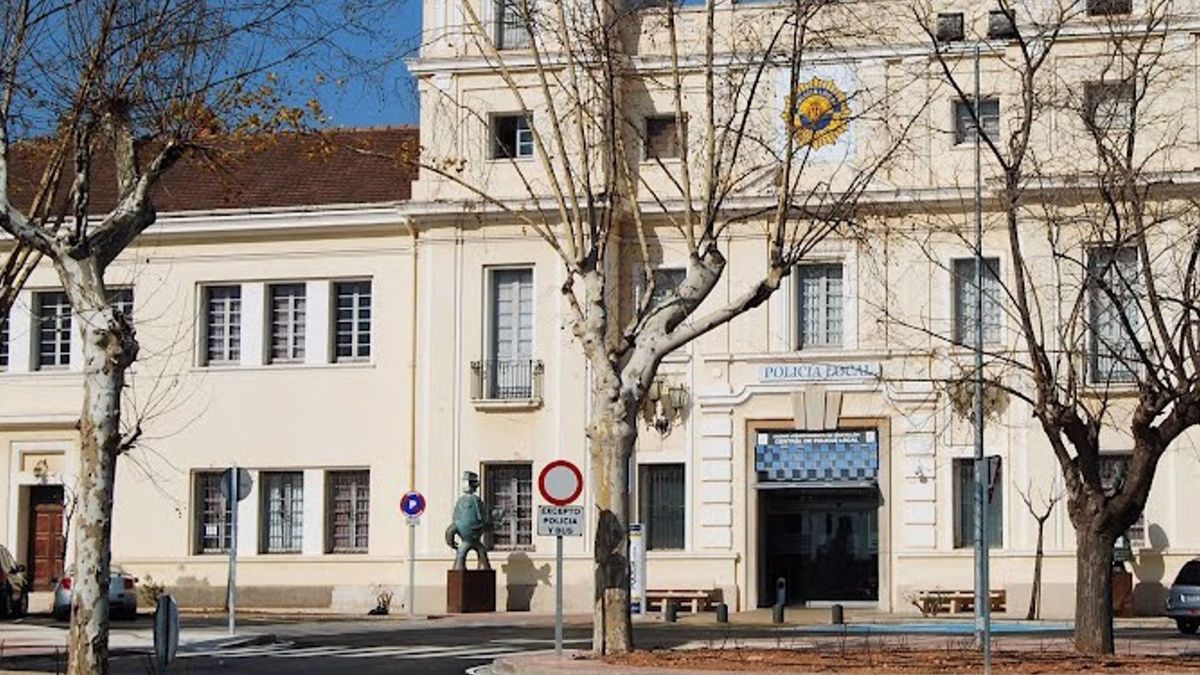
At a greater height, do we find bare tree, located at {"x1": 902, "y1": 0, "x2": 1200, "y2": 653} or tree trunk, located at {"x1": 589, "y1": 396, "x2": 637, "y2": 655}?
bare tree, located at {"x1": 902, "y1": 0, "x2": 1200, "y2": 653}

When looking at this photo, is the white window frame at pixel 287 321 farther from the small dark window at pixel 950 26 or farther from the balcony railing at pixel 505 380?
the small dark window at pixel 950 26

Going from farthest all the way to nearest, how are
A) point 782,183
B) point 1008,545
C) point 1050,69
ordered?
1. point 1008,545
2. point 1050,69
3. point 782,183

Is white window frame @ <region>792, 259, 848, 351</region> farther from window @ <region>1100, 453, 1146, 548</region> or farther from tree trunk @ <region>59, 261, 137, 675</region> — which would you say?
tree trunk @ <region>59, 261, 137, 675</region>

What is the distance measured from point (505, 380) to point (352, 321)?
12.7ft

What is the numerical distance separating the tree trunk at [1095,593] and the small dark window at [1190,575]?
13.4 meters

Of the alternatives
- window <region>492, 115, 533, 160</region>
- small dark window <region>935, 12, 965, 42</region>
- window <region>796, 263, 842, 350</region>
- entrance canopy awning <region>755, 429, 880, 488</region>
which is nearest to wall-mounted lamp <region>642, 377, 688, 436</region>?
entrance canopy awning <region>755, 429, 880, 488</region>

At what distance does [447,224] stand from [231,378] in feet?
19.6

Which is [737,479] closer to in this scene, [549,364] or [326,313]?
[549,364]

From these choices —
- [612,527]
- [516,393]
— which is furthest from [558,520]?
[516,393]

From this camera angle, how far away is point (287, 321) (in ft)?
156

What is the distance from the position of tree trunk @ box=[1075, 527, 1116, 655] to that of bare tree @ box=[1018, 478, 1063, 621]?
16.0 m

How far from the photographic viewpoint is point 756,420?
44.5m

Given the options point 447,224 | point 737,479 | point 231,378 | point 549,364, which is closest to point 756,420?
point 737,479

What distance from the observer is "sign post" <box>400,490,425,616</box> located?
141ft
